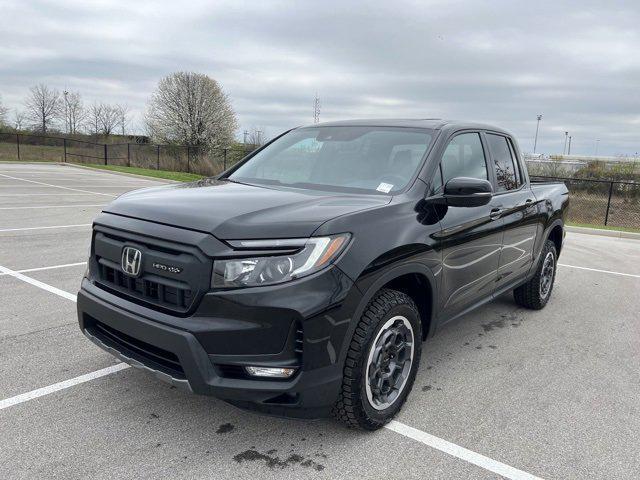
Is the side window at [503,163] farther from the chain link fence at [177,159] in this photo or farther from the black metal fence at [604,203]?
the chain link fence at [177,159]

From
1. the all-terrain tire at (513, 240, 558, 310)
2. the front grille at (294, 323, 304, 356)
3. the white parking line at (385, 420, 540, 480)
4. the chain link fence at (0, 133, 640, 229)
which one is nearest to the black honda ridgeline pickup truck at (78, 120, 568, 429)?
the front grille at (294, 323, 304, 356)

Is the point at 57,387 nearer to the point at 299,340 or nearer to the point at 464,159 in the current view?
the point at 299,340

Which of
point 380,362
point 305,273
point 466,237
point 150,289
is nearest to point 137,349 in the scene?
point 150,289

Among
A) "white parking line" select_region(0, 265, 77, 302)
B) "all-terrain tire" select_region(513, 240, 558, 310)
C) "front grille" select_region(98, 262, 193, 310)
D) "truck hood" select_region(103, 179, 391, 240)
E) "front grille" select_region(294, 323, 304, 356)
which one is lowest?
"white parking line" select_region(0, 265, 77, 302)

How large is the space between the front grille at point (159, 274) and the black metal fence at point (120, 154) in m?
25.1

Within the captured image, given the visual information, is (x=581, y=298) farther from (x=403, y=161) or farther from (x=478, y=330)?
(x=403, y=161)

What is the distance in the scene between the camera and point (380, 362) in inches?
119

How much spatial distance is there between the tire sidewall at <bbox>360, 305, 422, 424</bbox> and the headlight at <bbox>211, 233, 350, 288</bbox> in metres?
0.58

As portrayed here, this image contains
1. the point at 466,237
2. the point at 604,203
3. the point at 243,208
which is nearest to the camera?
the point at 243,208

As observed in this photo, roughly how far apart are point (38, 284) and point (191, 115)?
1685 inches

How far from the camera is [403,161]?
365 cm

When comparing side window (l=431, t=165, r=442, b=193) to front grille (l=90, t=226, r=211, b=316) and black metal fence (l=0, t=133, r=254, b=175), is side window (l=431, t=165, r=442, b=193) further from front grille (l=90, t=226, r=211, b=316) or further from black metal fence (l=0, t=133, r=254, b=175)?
black metal fence (l=0, t=133, r=254, b=175)

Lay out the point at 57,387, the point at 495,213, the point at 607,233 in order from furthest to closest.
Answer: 1. the point at 607,233
2. the point at 495,213
3. the point at 57,387

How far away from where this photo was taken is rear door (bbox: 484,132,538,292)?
446 centimetres
